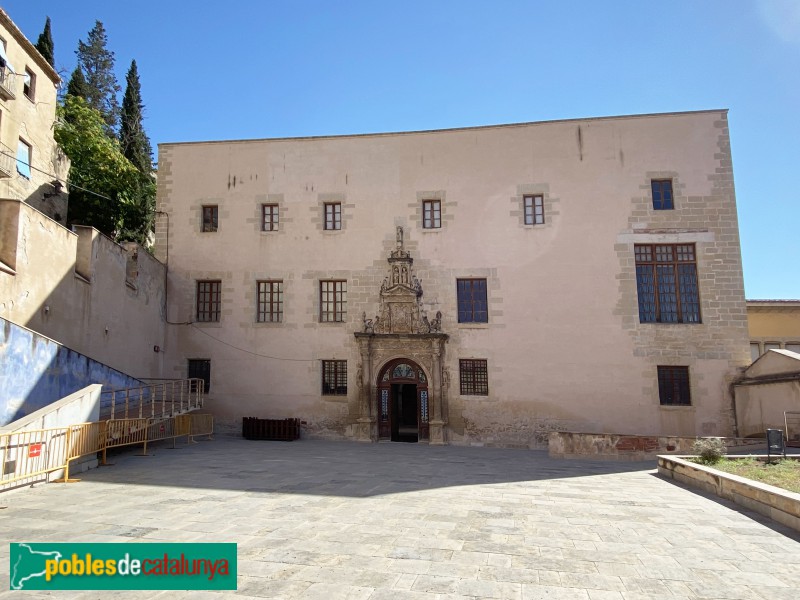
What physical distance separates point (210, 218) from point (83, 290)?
21.5 ft

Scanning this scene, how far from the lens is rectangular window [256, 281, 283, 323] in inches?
792

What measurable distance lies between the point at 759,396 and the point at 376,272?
12.9 meters

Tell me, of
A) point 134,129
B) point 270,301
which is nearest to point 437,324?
point 270,301

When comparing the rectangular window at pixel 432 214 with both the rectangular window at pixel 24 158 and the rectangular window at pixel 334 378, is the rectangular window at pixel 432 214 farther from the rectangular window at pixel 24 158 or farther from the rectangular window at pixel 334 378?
the rectangular window at pixel 24 158

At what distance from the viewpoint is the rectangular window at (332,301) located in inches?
782

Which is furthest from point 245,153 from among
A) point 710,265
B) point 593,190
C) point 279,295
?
point 710,265

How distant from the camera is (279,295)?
20.2 m

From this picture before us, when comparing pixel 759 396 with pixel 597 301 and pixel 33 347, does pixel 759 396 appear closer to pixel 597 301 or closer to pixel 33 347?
pixel 597 301

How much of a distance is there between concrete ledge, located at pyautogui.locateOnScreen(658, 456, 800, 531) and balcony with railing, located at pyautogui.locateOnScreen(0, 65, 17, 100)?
2225 cm

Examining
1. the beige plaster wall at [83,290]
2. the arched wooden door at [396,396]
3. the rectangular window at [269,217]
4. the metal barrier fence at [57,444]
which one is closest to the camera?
the metal barrier fence at [57,444]

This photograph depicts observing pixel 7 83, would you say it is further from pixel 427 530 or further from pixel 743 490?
pixel 743 490

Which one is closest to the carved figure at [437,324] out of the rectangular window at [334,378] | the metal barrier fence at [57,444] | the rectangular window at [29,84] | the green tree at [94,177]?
the rectangular window at [334,378]

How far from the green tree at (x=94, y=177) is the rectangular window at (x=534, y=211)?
58.9ft

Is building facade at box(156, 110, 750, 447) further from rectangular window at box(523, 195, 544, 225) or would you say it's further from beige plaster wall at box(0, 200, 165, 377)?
beige plaster wall at box(0, 200, 165, 377)
